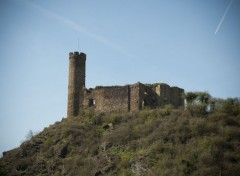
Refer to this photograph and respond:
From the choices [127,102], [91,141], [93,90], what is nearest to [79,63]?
[93,90]

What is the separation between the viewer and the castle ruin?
4297 cm

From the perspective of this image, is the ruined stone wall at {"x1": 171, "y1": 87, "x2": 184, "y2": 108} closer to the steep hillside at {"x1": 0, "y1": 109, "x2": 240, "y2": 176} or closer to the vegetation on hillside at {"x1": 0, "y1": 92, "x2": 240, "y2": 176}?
the vegetation on hillside at {"x1": 0, "y1": 92, "x2": 240, "y2": 176}

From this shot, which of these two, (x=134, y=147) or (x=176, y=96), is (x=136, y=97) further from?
(x=134, y=147)

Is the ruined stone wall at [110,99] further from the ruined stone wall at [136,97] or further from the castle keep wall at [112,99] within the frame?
the ruined stone wall at [136,97]

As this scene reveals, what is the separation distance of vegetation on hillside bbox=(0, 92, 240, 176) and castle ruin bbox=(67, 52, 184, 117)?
1.24 meters

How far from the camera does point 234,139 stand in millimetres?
34594


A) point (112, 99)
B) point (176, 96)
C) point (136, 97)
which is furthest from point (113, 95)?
point (176, 96)

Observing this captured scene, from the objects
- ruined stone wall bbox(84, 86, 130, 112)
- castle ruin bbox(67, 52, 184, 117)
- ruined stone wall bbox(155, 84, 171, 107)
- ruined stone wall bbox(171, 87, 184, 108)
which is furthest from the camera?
ruined stone wall bbox(171, 87, 184, 108)

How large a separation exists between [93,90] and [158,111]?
7687 millimetres

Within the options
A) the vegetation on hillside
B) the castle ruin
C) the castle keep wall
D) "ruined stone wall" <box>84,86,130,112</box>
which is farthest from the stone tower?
the castle keep wall

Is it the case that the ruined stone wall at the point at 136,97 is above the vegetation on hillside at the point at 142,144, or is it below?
above

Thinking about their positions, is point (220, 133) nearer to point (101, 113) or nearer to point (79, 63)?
point (101, 113)

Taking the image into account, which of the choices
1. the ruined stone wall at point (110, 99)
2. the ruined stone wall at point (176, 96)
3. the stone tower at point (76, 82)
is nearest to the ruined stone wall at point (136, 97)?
the ruined stone wall at point (110, 99)

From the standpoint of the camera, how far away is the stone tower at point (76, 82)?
150 ft
